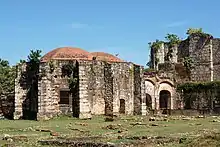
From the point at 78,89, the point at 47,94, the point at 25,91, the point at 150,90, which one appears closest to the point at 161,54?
the point at 150,90

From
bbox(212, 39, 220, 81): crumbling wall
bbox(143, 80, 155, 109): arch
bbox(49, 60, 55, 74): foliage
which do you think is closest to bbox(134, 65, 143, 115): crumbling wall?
bbox(49, 60, 55, 74): foliage

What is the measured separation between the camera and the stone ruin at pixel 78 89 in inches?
1463

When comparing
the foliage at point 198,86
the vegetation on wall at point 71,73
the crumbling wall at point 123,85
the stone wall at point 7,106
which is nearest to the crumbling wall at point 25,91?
the stone wall at point 7,106

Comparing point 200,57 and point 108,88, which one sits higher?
point 200,57

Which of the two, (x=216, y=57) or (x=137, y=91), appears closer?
(x=137, y=91)

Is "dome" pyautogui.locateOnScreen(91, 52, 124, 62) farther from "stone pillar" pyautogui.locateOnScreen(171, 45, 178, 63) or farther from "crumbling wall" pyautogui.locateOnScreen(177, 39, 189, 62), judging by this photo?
"stone pillar" pyautogui.locateOnScreen(171, 45, 178, 63)

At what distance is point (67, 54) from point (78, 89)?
609cm

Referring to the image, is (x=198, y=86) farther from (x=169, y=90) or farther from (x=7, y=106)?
(x=7, y=106)

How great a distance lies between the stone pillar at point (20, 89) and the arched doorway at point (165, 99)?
18.0m

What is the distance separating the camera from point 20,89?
3956 cm

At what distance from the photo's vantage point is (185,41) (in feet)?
194

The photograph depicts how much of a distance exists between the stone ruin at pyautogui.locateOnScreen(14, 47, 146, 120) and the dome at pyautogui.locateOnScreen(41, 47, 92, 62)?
30 centimetres

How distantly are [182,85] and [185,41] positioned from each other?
9.90m

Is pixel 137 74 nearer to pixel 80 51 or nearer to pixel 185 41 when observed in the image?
pixel 80 51
